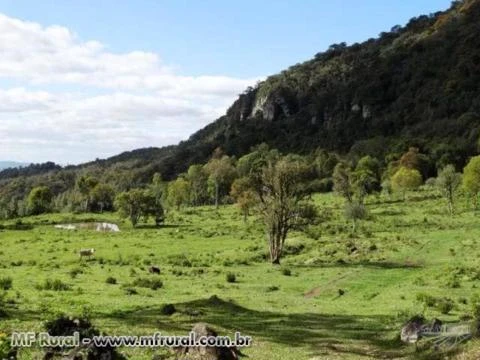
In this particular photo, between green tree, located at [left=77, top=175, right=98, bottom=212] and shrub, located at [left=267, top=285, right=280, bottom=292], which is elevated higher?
green tree, located at [left=77, top=175, right=98, bottom=212]

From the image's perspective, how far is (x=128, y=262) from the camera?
2345 inches

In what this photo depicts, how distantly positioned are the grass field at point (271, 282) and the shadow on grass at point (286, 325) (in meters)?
0.05

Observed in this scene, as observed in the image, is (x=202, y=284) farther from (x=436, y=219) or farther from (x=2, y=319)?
(x=436, y=219)

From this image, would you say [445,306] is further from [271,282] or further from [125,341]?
[271,282]

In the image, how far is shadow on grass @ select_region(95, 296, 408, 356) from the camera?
22.7m

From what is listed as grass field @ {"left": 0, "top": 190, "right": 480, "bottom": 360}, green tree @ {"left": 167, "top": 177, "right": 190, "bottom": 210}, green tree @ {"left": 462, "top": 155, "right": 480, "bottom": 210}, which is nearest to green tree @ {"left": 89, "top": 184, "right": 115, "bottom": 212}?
green tree @ {"left": 167, "top": 177, "right": 190, "bottom": 210}

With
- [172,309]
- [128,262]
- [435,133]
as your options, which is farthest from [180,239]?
[435,133]

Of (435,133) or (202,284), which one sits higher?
(435,133)

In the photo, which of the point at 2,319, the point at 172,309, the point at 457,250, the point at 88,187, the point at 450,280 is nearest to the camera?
the point at 2,319

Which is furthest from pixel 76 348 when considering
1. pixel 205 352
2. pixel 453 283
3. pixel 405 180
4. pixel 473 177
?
pixel 405 180

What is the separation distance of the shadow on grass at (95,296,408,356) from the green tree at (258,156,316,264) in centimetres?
2545

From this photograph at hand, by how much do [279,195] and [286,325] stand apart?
30925 mm

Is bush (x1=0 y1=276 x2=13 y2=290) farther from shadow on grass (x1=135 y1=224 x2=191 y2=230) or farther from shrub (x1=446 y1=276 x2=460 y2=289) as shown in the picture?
shadow on grass (x1=135 y1=224 x2=191 y2=230)

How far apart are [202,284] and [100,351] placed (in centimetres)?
2770
